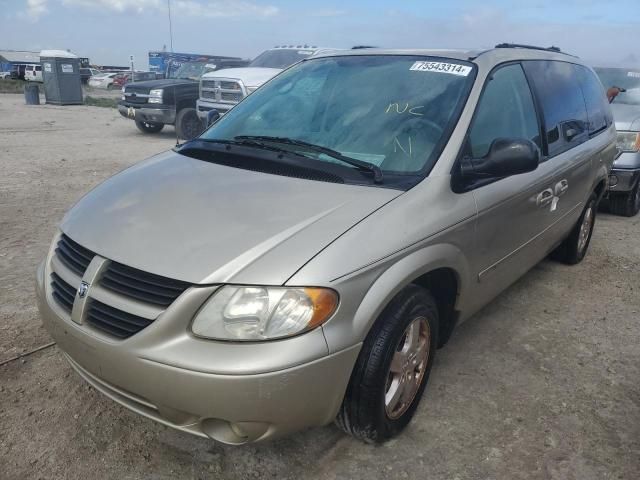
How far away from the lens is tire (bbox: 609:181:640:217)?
6.67m

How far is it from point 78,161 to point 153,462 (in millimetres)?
8238

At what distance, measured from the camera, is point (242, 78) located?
11.3 metres

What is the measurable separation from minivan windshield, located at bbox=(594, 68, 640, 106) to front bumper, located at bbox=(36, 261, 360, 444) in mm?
7546

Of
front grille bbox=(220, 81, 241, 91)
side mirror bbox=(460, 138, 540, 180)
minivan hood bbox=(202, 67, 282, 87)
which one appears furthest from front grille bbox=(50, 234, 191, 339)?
front grille bbox=(220, 81, 241, 91)

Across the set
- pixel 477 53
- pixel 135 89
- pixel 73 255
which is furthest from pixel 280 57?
pixel 73 255

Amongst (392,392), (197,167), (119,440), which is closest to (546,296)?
(392,392)

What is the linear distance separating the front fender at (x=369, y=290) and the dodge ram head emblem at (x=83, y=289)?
0.95 m

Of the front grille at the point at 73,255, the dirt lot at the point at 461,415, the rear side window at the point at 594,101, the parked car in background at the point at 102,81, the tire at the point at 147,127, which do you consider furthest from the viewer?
the parked car in background at the point at 102,81

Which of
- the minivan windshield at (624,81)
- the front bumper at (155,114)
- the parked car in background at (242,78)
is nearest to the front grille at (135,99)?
the front bumper at (155,114)

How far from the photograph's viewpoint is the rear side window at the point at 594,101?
14.9 feet

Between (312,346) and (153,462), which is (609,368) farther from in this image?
(153,462)

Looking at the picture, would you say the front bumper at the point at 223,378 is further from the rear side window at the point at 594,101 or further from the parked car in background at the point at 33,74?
the parked car in background at the point at 33,74

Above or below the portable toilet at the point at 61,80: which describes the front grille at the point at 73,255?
above

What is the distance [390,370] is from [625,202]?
219 inches
